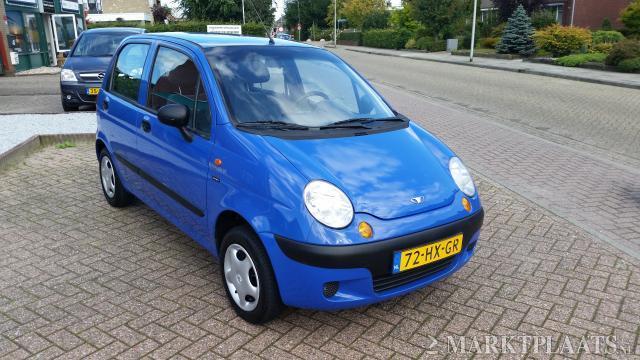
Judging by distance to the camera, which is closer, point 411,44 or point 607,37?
point 607,37

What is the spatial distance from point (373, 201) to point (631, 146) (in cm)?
698

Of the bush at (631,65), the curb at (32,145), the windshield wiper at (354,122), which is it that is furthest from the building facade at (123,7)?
the windshield wiper at (354,122)

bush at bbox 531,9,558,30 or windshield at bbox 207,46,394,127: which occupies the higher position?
bush at bbox 531,9,558,30

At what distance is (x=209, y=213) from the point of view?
3348 millimetres

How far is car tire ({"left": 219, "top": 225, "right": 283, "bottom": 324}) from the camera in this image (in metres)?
2.95

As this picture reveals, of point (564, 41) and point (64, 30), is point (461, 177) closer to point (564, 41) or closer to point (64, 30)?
point (564, 41)

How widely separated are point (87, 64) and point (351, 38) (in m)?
50.6

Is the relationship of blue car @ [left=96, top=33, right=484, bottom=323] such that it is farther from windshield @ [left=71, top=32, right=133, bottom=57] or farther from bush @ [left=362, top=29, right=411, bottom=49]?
bush @ [left=362, top=29, right=411, bottom=49]

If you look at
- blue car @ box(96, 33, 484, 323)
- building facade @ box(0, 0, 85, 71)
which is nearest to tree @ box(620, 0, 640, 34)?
building facade @ box(0, 0, 85, 71)

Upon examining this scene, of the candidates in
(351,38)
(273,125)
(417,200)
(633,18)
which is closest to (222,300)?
(273,125)

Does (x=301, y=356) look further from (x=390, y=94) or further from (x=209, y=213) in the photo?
(x=390, y=94)

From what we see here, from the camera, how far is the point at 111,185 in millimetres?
5176

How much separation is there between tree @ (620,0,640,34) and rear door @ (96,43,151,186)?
2958cm

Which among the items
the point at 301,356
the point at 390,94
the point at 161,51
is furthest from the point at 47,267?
the point at 390,94
